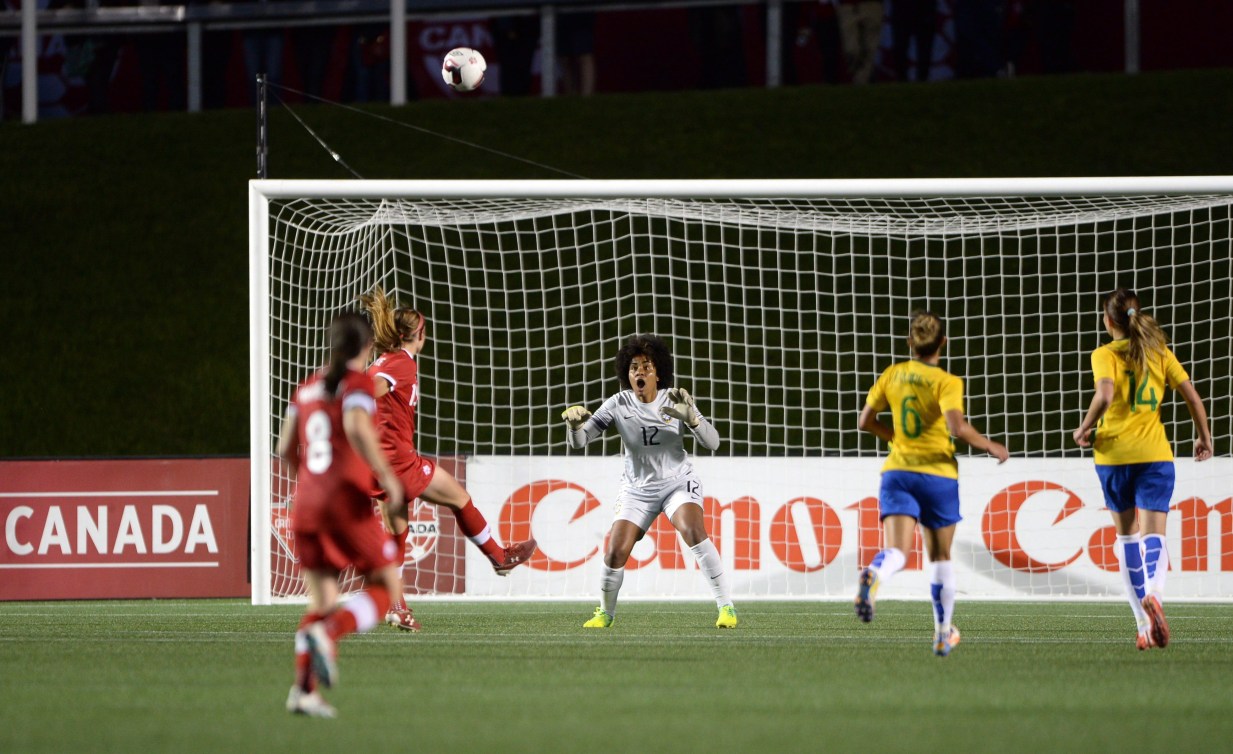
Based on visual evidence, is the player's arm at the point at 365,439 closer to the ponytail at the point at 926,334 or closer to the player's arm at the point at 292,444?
the player's arm at the point at 292,444

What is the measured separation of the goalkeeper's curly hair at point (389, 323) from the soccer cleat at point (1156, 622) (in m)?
4.22

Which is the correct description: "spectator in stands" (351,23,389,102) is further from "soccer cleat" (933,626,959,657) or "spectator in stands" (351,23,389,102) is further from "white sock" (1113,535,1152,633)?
"soccer cleat" (933,626,959,657)

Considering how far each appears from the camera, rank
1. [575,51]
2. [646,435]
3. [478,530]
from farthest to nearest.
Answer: [575,51] < [478,530] < [646,435]

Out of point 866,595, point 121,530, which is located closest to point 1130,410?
point 866,595

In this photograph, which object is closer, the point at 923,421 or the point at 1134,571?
the point at 923,421

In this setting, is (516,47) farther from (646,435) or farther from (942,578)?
(942,578)

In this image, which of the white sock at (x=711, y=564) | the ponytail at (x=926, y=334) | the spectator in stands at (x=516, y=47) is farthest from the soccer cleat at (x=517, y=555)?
the spectator in stands at (x=516, y=47)

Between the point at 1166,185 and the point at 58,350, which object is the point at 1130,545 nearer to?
the point at 1166,185

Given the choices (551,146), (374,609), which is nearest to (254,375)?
(374,609)

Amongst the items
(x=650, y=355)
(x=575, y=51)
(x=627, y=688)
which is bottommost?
(x=627, y=688)

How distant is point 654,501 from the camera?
9125mm

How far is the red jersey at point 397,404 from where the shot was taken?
8789mm

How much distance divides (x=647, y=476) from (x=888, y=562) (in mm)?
2477

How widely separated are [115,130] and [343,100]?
11.5 ft
